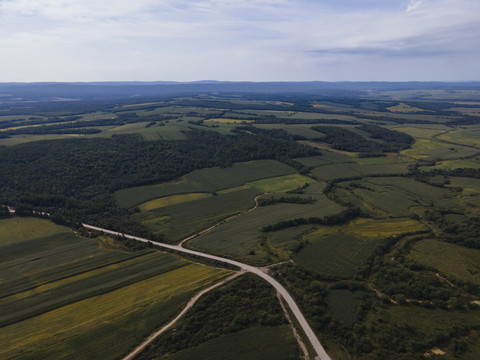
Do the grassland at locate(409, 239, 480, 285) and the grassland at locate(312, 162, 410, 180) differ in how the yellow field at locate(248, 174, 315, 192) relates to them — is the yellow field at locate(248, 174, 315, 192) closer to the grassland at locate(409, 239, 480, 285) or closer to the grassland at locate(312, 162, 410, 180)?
the grassland at locate(312, 162, 410, 180)

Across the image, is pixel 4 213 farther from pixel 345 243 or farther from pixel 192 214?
pixel 345 243

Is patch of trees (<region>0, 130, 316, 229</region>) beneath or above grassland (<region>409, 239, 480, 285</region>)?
above

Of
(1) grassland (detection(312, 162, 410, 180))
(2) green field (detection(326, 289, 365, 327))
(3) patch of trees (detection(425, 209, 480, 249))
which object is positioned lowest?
(2) green field (detection(326, 289, 365, 327))

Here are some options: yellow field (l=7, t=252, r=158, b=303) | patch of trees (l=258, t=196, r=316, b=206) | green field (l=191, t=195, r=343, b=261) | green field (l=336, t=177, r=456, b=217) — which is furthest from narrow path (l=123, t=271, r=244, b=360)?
green field (l=336, t=177, r=456, b=217)

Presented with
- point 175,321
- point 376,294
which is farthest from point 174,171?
point 376,294

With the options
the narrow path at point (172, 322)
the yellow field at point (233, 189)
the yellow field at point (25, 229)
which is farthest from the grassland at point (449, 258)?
the yellow field at point (25, 229)

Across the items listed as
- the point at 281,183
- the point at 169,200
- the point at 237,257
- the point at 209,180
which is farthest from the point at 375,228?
the point at 209,180
